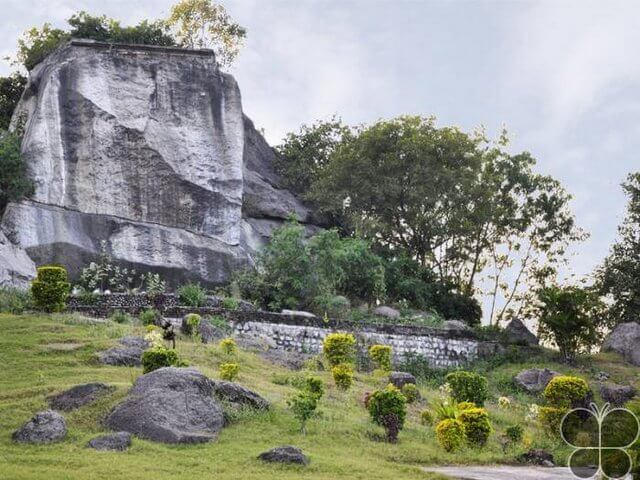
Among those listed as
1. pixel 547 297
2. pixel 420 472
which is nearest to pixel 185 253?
pixel 547 297

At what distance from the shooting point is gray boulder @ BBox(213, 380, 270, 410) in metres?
14.8

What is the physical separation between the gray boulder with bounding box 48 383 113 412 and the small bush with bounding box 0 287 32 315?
A: 26.1 feet

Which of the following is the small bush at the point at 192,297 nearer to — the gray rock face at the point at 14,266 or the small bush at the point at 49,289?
the gray rock face at the point at 14,266

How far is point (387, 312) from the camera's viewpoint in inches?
1239

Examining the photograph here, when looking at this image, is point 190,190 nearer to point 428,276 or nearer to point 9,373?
point 428,276

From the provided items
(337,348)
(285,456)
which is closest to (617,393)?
(337,348)

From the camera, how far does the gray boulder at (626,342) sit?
1117 inches

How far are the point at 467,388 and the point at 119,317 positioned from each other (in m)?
9.04

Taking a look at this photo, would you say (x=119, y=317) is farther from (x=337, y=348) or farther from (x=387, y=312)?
(x=387, y=312)

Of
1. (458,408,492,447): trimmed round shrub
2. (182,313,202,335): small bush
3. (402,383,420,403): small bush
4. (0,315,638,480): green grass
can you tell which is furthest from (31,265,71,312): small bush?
(458,408,492,447): trimmed round shrub

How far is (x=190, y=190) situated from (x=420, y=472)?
71.1ft

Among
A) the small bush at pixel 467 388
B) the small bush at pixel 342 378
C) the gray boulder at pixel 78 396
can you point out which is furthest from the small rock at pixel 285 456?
the small bush at pixel 467 388

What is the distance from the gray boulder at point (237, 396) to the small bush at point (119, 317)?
795 cm

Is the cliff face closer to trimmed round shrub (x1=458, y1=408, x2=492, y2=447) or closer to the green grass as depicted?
the green grass
